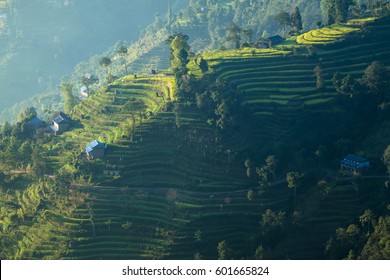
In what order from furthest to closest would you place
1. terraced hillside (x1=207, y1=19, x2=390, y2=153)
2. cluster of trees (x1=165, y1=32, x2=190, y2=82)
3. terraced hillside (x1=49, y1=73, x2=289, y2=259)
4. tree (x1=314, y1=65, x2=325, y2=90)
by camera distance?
1. cluster of trees (x1=165, y1=32, x2=190, y2=82)
2. tree (x1=314, y1=65, x2=325, y2=90)
3. terraced hillside (x1=207, y1=19, x2=390, y2=153)
4. terraced hillside (x1=49, y1=73, x2=289, y2=259)

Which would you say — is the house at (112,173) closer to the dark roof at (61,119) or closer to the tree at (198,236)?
the tree at (198,236)

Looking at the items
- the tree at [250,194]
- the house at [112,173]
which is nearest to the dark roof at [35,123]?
the house at [112,173]

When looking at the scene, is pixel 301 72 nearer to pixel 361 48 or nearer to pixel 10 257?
pixel 361 48

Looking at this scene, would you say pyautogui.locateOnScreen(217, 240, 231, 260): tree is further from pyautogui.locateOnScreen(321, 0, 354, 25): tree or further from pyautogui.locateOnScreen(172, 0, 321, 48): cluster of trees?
pyautogui.locateOnScreen(172, 0, 321, 48): cluster of trees

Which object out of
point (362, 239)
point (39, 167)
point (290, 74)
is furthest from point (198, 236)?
point (290, 74)

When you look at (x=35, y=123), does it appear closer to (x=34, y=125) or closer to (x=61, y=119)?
(x=34, y=125)

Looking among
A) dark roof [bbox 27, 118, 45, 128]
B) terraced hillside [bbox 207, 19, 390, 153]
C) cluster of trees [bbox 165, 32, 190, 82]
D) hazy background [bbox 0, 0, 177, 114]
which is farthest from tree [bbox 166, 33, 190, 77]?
hazy background [bbox 0, 0, 177, 114]
